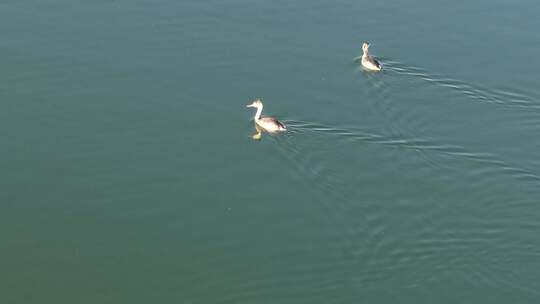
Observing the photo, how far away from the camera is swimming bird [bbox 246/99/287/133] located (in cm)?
2125

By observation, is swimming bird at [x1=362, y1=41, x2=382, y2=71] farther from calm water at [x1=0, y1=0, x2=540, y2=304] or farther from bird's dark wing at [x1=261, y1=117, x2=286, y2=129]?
bird's dark wing at [x1=261, y1=117, x2=286, y2=129]

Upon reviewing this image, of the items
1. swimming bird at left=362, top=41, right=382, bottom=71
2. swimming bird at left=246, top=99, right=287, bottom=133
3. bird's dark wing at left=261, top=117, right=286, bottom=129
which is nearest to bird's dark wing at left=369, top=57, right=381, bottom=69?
swimming bird at left=362, top=41, right=382, bottom=71

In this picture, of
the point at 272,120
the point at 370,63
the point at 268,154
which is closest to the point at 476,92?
the point at 370,63

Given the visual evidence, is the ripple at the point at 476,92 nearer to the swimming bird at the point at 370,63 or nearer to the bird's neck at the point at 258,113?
the swimming bird at the point at 370,63

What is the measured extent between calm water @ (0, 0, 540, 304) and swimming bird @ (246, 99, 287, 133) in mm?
299

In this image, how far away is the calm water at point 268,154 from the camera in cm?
1723

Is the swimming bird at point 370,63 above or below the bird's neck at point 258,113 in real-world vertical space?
above

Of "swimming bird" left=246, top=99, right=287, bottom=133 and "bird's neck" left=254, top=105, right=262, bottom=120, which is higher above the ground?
"bird's neck" left=254, top=105, right=262, bottom=120

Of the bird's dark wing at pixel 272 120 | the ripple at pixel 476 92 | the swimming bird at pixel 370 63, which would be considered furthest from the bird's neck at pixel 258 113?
the ripple at pixel 476 92

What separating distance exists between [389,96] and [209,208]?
265 inches

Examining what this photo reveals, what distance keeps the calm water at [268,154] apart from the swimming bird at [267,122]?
0.30m

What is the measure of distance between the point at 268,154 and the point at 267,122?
845 mm

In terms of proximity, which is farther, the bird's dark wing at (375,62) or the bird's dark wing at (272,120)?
the bird's dark wing at (375,62)

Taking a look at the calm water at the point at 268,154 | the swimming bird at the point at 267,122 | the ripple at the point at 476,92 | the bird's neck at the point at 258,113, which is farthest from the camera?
the ripple at the point at 476,92
